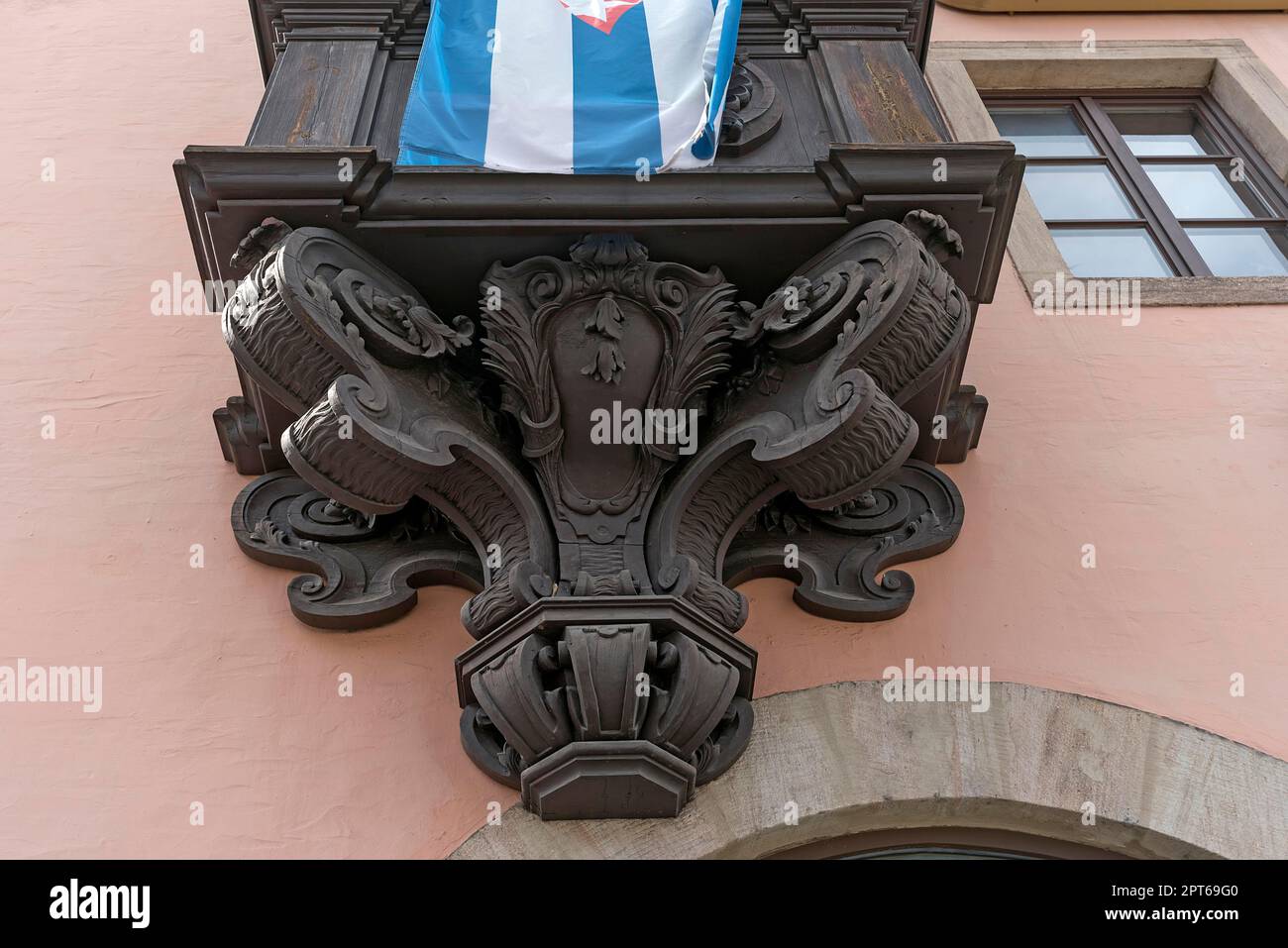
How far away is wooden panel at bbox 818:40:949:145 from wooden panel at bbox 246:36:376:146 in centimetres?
159

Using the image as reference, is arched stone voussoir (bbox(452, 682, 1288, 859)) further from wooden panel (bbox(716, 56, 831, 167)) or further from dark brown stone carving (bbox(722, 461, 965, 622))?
wooden panel (bbox(716, 56, 831, 167))

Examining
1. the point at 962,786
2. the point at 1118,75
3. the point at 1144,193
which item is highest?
the point at 1118,75

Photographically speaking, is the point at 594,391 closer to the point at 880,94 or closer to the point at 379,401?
the point at 379,401

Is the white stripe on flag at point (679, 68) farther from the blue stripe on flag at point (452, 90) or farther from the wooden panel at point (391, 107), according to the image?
the wooden panel at point (391, 107)

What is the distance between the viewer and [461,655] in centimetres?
445

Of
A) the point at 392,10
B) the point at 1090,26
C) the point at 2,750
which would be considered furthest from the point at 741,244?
the point at 1090,26

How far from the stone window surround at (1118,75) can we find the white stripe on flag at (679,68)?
248cm

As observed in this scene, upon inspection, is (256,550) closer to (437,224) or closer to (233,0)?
(437,224)

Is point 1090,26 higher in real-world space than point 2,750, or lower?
higher

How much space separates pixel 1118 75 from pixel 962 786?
5.11 metres

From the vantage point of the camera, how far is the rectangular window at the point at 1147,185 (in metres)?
7.20

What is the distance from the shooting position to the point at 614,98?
205 inches

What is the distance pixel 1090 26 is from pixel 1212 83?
0.70 meters

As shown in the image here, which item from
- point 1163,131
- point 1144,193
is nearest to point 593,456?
point 1144,193
